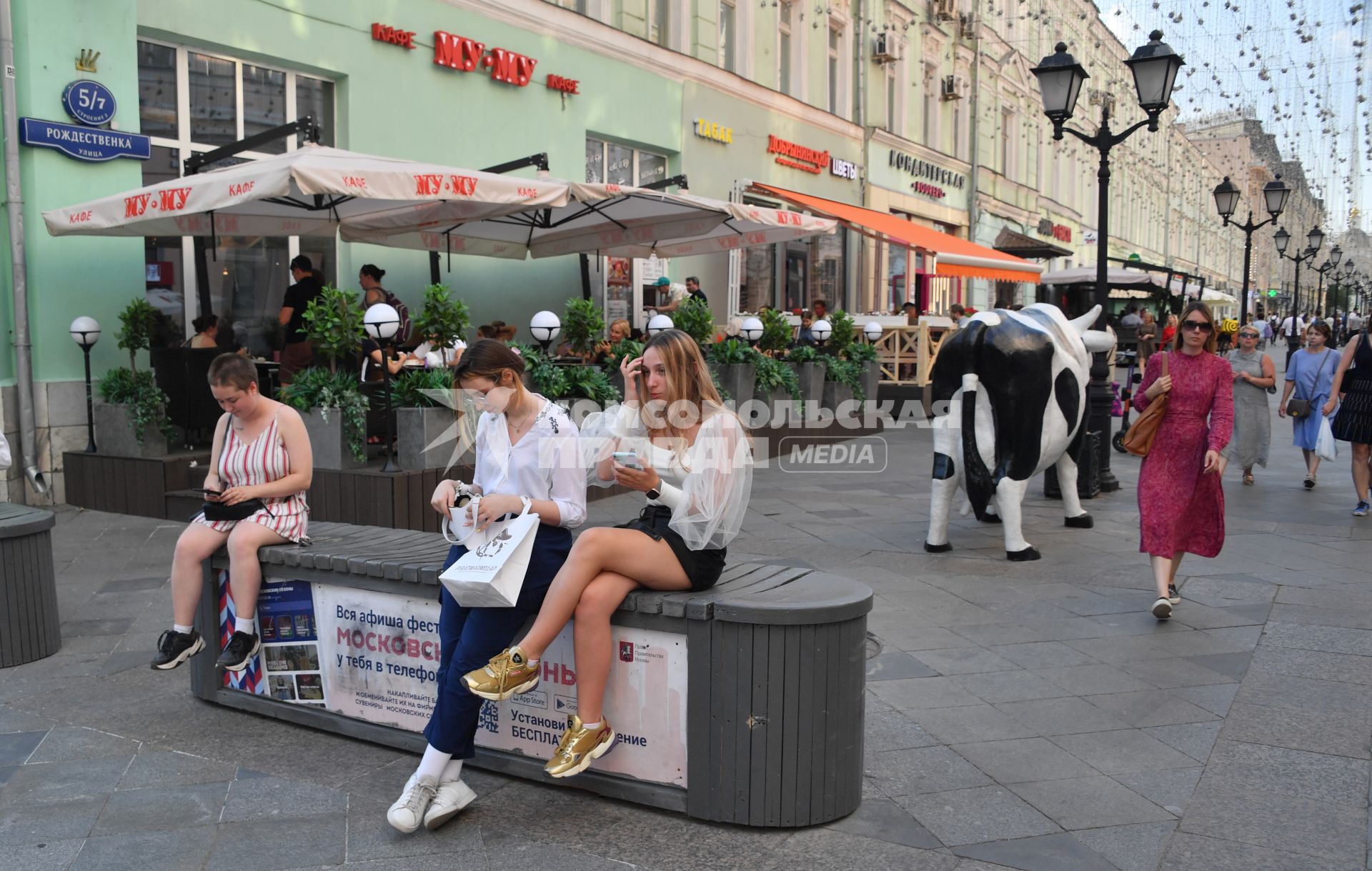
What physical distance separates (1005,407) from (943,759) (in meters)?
3.77

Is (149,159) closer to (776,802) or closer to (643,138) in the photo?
(643,138)

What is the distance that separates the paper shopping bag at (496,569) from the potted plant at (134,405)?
21.0 ft

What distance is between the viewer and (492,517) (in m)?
3.69

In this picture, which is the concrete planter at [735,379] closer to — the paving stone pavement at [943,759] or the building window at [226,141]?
the building window at [226,141]

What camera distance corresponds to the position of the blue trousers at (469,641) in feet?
12.0

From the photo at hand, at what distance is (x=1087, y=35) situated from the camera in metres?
38.0

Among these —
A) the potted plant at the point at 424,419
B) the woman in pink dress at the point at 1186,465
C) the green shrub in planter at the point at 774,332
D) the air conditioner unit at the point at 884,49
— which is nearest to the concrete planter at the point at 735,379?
the green shrub in planter at the point at 774,332

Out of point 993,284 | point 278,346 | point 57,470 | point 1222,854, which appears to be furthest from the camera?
point 993,284

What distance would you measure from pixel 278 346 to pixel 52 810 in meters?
8.36

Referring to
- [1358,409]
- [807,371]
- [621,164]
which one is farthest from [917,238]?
[1358,409]

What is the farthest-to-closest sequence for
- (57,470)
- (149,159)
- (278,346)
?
(278,346)
(149,159)
(57,470)

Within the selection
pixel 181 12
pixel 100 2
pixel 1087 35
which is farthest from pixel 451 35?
pixel 1087 35

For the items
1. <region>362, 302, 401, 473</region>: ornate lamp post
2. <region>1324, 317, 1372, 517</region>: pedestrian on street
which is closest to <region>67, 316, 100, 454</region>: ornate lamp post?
<region>362, 302, 401, 473</region>: ornate lamp post

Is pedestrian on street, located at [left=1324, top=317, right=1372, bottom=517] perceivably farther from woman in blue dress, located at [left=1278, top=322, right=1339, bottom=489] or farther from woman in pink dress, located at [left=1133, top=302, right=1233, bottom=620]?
woman in pink dress, located at [left=1133, top=302, right=1233, bottom=620]
